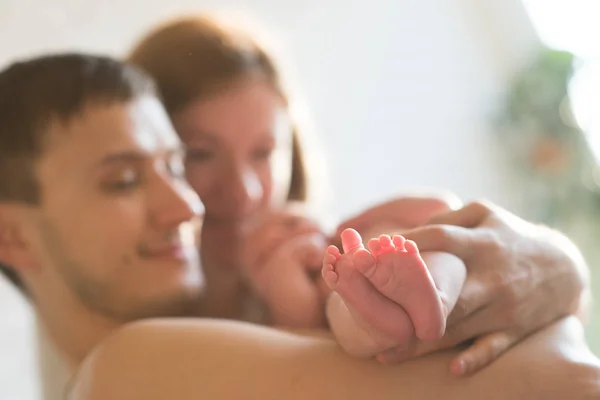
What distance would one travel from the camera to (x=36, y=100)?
Answer: 2.79 ft

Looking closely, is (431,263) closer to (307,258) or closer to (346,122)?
(307,258)

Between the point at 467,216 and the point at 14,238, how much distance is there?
1.88 ft

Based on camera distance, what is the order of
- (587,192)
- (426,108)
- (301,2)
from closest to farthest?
1. (301,2)
2. (587,192)
3. (426,108)

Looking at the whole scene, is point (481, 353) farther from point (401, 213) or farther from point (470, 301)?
point (401, 213)

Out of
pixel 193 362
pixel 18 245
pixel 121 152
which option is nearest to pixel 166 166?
pixel 121 152

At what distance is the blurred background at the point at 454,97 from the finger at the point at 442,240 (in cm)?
100

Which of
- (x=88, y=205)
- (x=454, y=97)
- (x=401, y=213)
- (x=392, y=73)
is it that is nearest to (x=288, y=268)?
(x=401, y=213)

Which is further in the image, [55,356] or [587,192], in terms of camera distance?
[587,192]

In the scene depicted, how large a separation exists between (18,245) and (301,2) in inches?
45.2

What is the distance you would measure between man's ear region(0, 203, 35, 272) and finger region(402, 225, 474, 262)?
20.0 inches

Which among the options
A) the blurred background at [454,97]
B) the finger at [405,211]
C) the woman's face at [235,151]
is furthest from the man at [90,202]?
the blurred background at [454,97]

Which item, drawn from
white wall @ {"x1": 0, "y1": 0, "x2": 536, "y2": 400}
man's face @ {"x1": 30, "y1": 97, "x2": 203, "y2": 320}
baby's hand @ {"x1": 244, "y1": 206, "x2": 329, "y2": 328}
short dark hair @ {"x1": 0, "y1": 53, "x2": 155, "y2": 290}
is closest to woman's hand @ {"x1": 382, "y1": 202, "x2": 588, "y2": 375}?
baby's hand @ {"x1": 244, "y1": 206, "x2": 329, "y2": 328}

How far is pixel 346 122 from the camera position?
188 centimetres

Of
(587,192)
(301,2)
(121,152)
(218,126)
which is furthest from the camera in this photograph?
(587,192)
